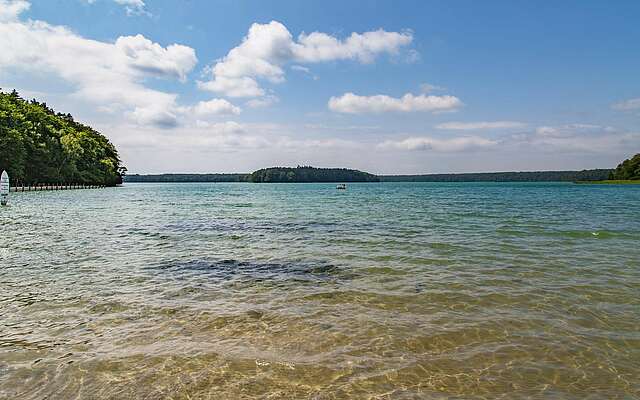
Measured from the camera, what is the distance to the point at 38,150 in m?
92.6

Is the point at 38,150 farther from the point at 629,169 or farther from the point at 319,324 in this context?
the point at 629,169

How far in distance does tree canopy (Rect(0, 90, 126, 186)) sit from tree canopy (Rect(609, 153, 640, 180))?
21807 centimetres

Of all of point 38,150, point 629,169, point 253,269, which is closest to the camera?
point 253,269

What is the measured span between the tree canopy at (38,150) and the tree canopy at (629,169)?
21807 cm

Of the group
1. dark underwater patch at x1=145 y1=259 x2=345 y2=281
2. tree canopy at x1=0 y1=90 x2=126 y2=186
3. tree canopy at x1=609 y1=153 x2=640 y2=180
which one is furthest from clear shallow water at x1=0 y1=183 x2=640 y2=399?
tree canopy at x1=609 y1=153 x2=640 y2=180

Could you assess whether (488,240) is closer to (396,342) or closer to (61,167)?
(396,342)

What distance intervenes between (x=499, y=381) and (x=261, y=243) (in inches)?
669

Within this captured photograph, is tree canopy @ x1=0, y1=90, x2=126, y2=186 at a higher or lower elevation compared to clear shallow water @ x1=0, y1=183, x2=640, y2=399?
higher

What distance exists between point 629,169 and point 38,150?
736 feet

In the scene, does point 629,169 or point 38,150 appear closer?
point 38,150

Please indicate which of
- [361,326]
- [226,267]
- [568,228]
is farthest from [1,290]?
[568,228]

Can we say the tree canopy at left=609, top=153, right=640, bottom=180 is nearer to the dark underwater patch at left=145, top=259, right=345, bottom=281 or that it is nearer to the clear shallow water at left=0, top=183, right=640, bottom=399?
the clear shallow water at left=0, top=183, right=640, bottom=399

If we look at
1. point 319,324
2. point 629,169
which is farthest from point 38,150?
point 629,169

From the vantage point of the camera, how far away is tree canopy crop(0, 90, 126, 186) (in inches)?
3189
